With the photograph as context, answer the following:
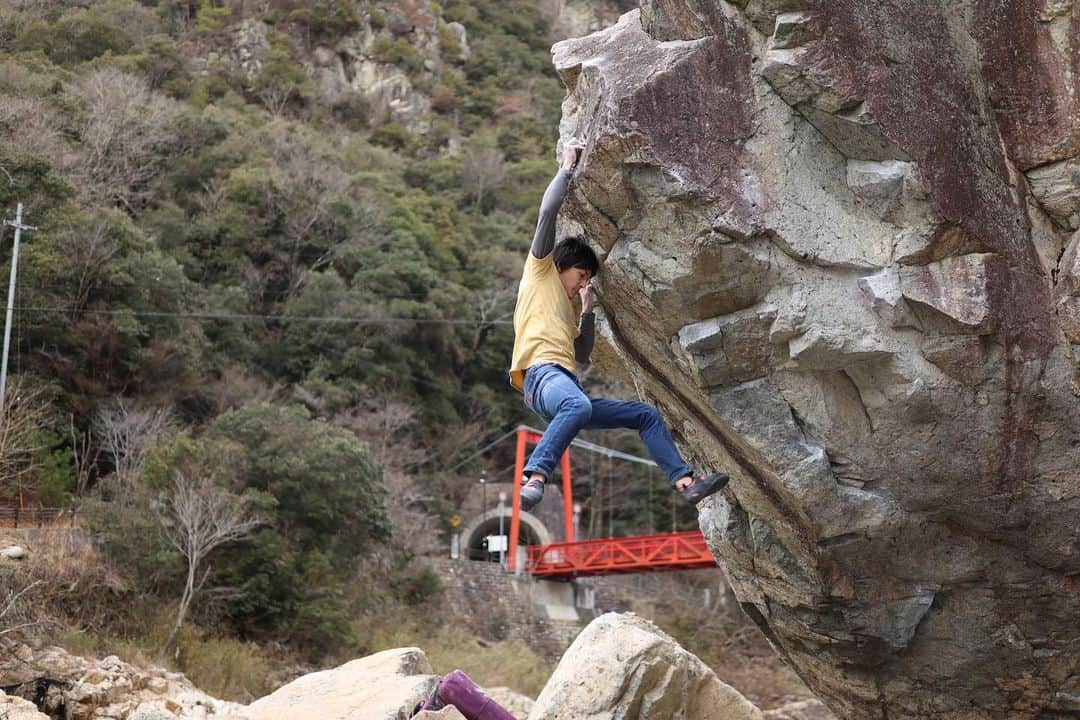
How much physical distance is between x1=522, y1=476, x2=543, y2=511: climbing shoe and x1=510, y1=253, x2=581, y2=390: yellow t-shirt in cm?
65

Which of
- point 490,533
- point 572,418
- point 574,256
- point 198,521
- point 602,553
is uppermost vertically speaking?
point 574,256

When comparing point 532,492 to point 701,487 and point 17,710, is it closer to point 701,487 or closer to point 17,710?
point 701,487

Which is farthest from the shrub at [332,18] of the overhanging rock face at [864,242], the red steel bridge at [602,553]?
the overhanging rock face at [864,242]

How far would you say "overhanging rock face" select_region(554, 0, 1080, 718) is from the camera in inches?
216

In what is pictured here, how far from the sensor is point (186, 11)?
44.1 m

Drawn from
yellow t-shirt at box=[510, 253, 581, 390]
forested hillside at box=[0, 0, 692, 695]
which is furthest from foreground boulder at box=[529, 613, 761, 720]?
forested hillside at box=[0, 0, 692, 695]

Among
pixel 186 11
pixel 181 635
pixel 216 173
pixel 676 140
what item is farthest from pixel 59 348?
pixel 186 11

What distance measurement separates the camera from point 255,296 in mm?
29297

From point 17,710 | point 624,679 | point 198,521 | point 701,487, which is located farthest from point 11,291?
point 701,487

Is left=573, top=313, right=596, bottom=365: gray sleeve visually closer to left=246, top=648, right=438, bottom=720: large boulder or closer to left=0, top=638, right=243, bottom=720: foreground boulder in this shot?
left=246, top=648, right=438, bottom=720: large boulder

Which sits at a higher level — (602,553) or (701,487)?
(701,487)

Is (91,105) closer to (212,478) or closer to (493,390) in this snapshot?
(493,390)

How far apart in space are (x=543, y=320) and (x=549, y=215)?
1.70ft

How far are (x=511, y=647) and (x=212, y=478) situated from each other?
786 centimetres
